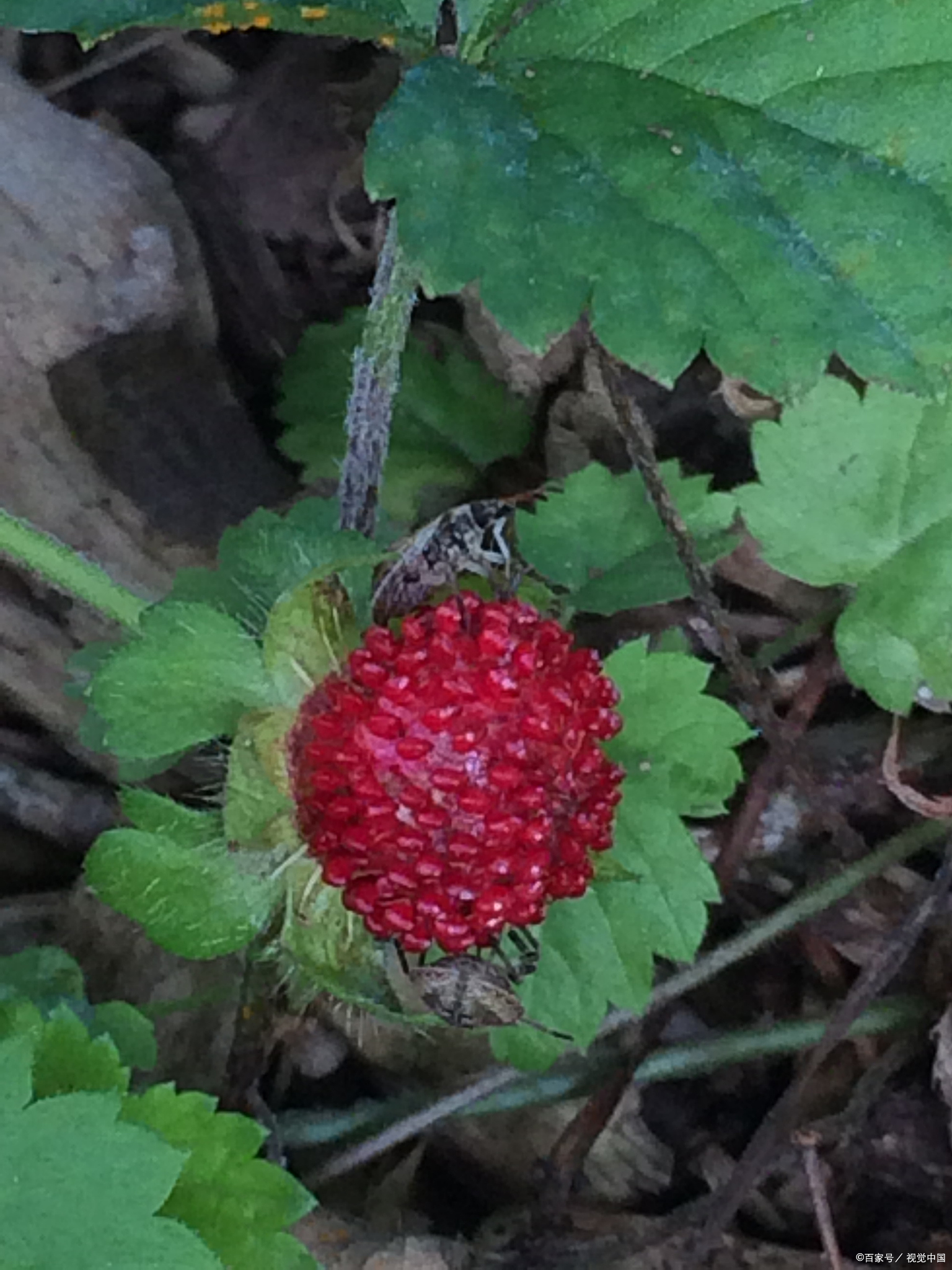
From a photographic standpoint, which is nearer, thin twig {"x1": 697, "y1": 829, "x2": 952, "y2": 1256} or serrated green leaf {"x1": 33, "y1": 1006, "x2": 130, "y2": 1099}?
serrated green leaf {"x1": 33, "y1": 1006, "x2": 130, "y2": 1099}

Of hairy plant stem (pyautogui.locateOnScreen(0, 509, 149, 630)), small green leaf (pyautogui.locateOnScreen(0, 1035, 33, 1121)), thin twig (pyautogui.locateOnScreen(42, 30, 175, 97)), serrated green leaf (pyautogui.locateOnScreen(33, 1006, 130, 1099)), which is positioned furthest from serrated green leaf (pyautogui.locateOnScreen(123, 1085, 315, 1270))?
thin twig (pyautogui.locateOnScreen(42, 30, 175, 97))

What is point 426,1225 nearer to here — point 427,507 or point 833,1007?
point 833,1007

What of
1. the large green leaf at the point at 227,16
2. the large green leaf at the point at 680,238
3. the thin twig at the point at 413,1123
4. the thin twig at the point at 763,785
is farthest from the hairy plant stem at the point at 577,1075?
the large green leaf at the point at 227,16

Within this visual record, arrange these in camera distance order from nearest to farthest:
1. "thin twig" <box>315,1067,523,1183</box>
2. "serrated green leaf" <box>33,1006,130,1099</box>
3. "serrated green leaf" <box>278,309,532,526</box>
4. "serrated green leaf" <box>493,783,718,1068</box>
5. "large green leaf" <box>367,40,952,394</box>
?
"large green leaf" <box>367,40,952,394</box> < "serrated green leaf" <box>33,1006,130,1099</box> < "serrated green leaf" <box>493,783,718,1068</box> < "thin twig" <box>315,1067,523,1183</box> < "serrated green leaf" <box>278,309,532,526</box>

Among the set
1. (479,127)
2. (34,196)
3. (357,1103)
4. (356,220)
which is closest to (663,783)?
(357,1103)

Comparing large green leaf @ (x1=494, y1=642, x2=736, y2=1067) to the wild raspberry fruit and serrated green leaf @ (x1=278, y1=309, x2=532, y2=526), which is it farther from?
serrated green leaf @ (x1=278, y1=309, x2=532, y2=526)

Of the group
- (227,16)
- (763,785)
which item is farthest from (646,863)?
(227,16)

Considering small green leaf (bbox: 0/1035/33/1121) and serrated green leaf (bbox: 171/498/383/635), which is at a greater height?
serrated green leaf (bbox: 171/498/383/635)
